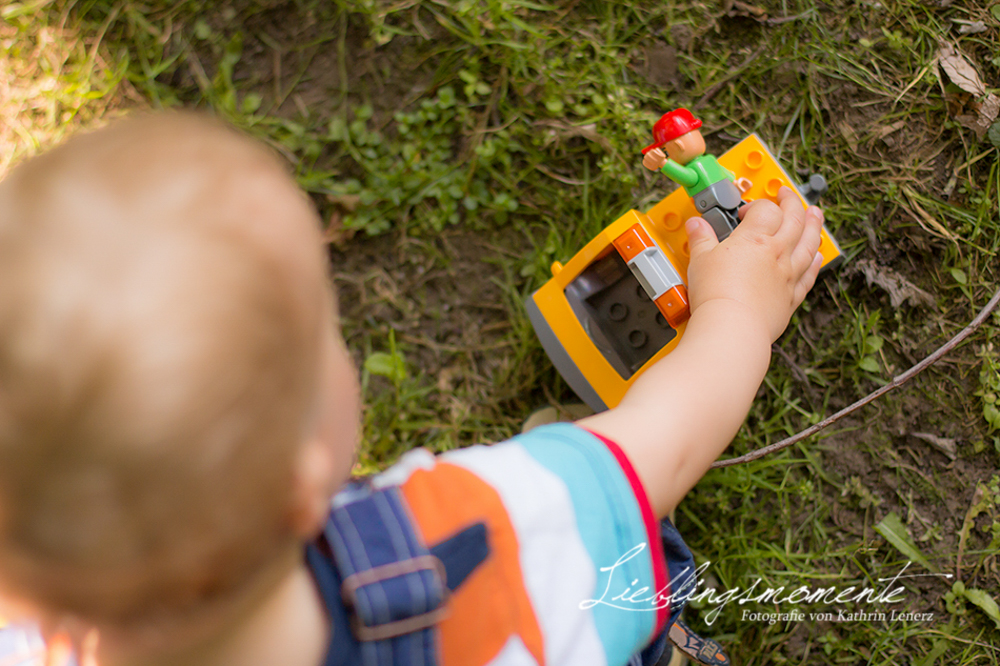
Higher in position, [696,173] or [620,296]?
[696,173]

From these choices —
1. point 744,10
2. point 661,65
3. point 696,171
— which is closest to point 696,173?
point 696,171

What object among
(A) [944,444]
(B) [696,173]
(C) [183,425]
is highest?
(C) [183,425]

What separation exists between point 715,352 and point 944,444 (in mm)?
715

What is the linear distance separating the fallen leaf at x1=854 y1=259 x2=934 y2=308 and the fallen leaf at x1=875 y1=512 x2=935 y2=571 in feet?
1.47

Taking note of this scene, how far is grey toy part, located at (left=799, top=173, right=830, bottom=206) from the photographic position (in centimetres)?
131

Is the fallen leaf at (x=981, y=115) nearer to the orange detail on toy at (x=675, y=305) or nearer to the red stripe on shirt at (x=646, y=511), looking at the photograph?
the orange detail on toy at (x=675, y=305)

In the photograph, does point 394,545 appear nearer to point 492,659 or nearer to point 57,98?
point 492,659

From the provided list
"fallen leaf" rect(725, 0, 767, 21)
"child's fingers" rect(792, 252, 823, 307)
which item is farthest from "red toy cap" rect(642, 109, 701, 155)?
"fallen leaf" rect(725, 0, 767, 21)

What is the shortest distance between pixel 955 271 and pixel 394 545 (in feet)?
4.28

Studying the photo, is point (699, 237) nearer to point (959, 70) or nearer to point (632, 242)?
point (632, 242)

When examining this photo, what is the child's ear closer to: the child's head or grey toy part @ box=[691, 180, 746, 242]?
the child's head

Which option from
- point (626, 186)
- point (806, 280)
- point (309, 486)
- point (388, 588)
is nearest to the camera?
point (309, 486)

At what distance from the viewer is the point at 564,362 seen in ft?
4.40

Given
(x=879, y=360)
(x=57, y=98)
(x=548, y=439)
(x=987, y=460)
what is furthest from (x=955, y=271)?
(x=57, y=98)
